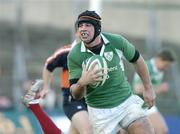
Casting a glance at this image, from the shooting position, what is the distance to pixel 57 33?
2367 cm

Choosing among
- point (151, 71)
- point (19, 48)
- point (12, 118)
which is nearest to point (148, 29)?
point (19, 48)

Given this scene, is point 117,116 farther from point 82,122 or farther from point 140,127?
point 82,122

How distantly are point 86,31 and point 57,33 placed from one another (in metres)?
14.4

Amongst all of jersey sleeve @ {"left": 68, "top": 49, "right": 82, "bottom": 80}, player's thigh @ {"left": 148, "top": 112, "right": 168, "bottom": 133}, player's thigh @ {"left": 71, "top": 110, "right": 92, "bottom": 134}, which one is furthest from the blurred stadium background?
jersey sleeve @ {"left": 68, "top": 49, "right": 82, "bottom": 80}

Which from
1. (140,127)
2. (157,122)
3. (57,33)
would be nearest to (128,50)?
(140,127)

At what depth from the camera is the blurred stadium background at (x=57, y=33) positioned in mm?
19766

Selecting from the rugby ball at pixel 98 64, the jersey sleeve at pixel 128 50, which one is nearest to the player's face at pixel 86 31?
the rugby ball at pixel 98 64

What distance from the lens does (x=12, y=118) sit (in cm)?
1736

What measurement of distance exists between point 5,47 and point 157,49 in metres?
4.80

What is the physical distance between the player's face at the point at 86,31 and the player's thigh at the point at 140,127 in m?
1.27

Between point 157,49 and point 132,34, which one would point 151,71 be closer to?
Result: point 157,49

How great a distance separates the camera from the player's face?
30.7 ft

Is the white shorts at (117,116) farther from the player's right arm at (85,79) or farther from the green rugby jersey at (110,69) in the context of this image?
the player's right arm at (85,79)

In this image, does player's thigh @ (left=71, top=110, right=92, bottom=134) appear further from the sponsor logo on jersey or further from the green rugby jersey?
the sponsor logo on jersey
